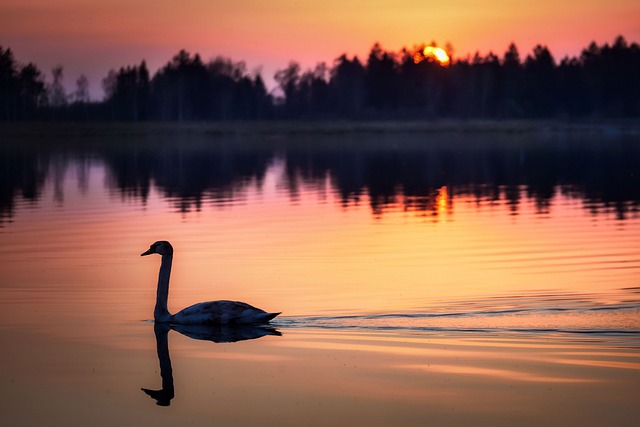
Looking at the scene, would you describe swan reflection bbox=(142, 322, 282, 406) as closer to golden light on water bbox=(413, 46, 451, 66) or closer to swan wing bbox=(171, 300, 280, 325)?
swan wing bbox=(171, 300, 280, 325)

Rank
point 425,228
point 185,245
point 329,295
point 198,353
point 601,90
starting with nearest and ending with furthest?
point 198,353, point 329,295, point 185,245, point 425,228, point 601,90

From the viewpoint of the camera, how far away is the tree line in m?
171

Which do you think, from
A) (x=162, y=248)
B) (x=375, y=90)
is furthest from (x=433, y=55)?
(x=162, y=248)

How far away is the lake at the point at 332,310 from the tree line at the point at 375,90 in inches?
5275

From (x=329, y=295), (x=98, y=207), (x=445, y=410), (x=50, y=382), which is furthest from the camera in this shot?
(x=98, y=207)

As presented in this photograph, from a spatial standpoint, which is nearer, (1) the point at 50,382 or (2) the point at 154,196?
(1) the point at 50,382

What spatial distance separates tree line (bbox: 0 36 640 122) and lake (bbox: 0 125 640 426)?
133998mm

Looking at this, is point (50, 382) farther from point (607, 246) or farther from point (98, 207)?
point (98, 207)

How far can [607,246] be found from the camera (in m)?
24.2

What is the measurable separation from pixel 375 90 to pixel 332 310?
16620 centimetres

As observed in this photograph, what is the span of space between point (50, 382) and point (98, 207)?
2460 centimetres

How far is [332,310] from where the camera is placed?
1708cm

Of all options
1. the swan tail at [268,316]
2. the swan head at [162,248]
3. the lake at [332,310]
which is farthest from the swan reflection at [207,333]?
the swan head at [162,248]

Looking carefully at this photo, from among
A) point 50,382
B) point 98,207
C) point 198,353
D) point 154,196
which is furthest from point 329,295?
point 154,196
